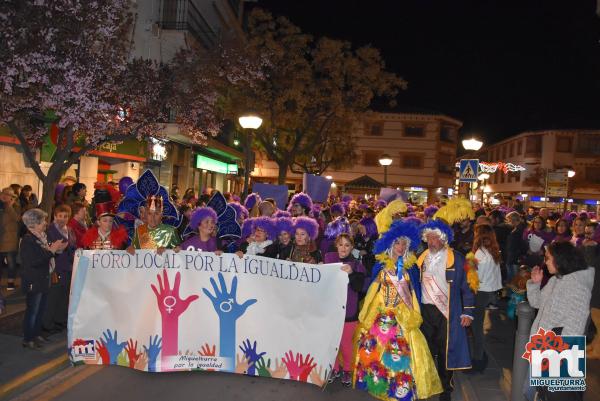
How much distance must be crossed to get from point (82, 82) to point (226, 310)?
5.40 metres

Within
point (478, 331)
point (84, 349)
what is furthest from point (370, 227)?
point (84, 349)

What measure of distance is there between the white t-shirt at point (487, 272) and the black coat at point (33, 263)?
5585mm

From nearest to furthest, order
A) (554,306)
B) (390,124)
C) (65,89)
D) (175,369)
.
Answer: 1. (554,306)
2. (175,369)
3. (65,89)
4. (390,124)

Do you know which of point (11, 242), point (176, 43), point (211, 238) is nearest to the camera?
point (211, 238)

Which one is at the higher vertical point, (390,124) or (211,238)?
(390,124)

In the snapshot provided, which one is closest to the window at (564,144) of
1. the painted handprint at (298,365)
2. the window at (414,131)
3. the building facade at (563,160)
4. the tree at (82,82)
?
the building facade at (563,160)

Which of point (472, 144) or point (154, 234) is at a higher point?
point (472, 144)

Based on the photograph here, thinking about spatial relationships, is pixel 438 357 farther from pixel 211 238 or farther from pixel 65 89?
pixel 65 89

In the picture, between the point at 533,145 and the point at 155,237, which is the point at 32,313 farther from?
the point at 533,145

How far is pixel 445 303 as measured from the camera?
233 inches

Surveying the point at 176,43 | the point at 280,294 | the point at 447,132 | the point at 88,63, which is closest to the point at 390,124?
the point at 447,132

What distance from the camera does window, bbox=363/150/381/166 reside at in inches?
2042

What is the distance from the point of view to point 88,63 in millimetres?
9406

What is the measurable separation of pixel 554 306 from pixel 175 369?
149 inches
